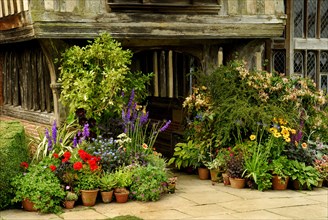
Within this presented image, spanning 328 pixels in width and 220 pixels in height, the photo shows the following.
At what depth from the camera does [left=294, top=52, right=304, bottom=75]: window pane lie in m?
12.3

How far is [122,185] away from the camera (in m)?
7.95

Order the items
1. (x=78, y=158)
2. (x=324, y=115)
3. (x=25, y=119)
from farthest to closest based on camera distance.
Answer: (x=25, y=119) → (x=324, y=115) → (x=78, y=158)

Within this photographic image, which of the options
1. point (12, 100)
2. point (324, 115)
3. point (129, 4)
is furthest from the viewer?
point (12, 100)

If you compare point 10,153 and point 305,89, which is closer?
point 10,153

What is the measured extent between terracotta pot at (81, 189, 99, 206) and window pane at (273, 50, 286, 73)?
224 inches

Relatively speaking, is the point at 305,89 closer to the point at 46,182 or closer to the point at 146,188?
the point at 146,188

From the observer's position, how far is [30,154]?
8.65 m

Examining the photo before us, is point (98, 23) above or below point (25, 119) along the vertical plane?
above

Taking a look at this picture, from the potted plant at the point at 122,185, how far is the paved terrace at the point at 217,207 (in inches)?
3.4

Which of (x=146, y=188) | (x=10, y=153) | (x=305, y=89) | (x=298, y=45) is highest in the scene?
(x=298, y=45)

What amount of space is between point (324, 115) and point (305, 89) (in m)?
0.69

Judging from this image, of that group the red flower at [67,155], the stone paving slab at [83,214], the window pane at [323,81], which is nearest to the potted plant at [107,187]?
the stone paving slab at [83,214]

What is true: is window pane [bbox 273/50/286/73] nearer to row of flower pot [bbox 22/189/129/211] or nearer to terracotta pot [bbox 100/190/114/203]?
row of flower pot [bbox 22/189/129/211]

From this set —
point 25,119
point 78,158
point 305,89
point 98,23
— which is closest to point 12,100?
point 25,119
